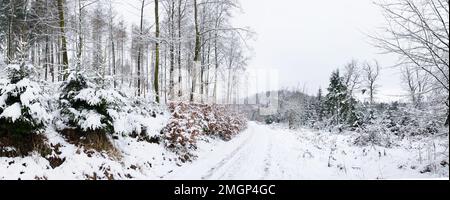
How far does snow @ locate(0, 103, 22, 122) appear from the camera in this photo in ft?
16.6

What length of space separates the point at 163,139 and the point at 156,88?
3556 mm

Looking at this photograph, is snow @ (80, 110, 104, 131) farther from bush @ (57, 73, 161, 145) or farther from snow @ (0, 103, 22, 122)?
snow @ (0, 103, 22, 122)

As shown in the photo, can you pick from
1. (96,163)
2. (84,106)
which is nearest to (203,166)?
(96,163)

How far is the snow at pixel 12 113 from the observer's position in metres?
5.07

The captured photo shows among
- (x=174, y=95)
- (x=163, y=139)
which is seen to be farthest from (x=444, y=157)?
(x=174, y=95)

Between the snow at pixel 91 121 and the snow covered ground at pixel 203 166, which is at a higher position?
the snow at pixel 91 121

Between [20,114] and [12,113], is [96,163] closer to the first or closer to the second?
[20,114]

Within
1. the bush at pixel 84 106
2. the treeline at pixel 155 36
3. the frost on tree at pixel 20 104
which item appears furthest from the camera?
the treeline at pixel 155 36

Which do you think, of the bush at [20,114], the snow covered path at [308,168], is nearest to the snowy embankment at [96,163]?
the bush at [20,114]

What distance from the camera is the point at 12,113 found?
5.09 meters

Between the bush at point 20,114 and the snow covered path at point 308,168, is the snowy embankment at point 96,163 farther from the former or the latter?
the snow covered path at point 308,168
